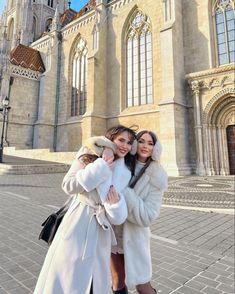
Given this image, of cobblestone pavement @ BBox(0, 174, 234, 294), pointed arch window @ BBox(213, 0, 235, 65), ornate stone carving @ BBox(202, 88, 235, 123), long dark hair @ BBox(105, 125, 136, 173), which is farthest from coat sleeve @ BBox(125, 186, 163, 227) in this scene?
pointed arch window @ BBox(213, 0, 235, 65)

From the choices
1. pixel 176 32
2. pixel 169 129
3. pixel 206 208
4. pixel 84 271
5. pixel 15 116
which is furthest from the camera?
pixel 15 116

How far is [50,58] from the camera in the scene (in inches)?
853

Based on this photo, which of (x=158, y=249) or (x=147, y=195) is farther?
(x=158, y=249)

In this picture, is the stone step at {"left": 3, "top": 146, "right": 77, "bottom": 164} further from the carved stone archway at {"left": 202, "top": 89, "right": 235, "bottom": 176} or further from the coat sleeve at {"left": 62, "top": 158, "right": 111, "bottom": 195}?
the coat sleeve at {"left": 62, "top": 158, "right": 111, "bottom": 195}

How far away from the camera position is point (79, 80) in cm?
2055

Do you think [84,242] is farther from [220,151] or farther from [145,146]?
[220,151]

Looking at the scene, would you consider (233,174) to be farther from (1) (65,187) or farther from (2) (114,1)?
(2) (114,1)

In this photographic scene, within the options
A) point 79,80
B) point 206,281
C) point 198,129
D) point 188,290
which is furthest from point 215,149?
point 79,80

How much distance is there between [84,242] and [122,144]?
2.11ft

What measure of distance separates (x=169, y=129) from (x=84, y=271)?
456 inches

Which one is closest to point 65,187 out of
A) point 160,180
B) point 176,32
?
point 160,180

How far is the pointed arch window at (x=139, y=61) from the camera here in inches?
622

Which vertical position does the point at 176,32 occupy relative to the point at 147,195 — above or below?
above

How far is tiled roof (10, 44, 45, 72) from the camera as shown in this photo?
70.2ft
